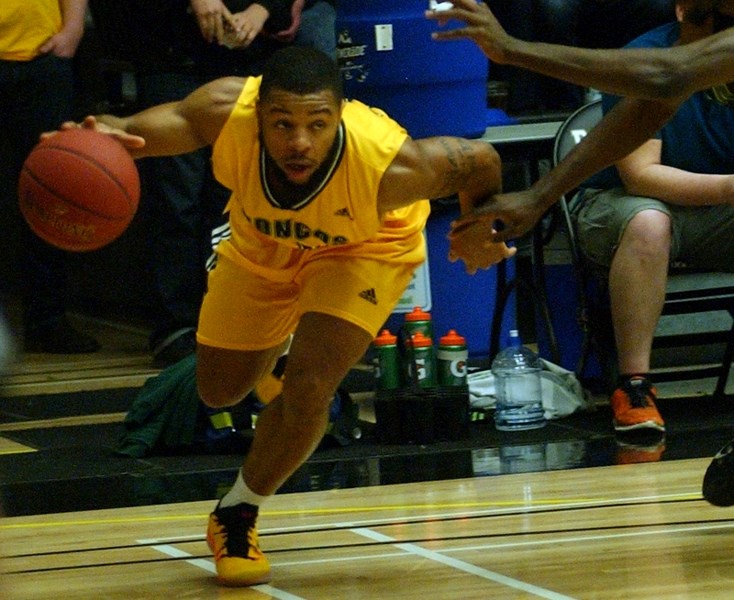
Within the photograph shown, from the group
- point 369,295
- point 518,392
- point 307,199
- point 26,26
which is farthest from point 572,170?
point 26,26

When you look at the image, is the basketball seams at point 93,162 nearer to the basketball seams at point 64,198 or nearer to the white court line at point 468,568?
the basketball seams at point 64,198

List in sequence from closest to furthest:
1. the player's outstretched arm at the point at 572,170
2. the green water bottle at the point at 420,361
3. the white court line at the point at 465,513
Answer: the player's outstretched arm at the point at 572,170 → the white court line at the point at 465,513 → the green water bottle at the point at 420,361

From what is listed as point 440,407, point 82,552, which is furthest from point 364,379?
point 82,552

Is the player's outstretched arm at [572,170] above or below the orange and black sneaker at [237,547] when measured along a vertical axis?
above

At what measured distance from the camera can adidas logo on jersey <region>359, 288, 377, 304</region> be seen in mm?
4547

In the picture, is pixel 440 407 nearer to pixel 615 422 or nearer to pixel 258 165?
pixel 615 422

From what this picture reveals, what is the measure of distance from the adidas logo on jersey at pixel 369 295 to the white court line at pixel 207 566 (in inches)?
34.2

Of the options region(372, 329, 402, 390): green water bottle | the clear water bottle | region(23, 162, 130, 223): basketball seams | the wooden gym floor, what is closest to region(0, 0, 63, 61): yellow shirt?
the wooden gym floor

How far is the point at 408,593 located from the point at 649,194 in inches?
105

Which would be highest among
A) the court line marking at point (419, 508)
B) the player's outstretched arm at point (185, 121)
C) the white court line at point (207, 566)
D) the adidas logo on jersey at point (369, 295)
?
the player's outstretched arm at point (185, 121)

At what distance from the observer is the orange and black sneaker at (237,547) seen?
4492mm

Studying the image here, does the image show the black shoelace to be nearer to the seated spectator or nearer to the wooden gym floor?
the seated spectator

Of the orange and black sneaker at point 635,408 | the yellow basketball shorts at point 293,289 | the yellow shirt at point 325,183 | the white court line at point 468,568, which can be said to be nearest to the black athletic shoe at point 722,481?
the white court line at point 468,568

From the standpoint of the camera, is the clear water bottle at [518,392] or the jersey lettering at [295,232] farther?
the clear water bottle at [518,392]
